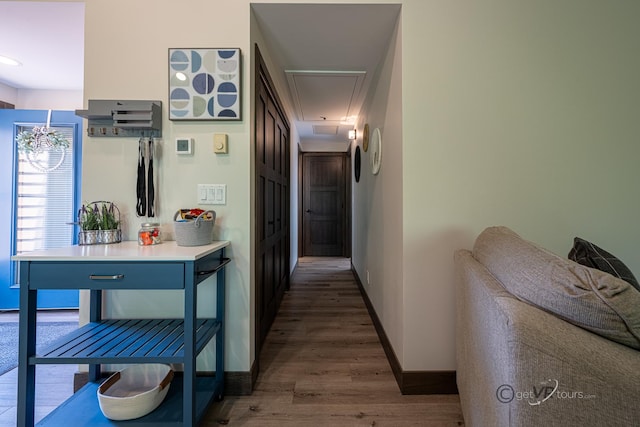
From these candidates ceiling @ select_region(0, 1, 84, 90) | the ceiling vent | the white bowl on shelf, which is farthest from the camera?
the ceiling vent

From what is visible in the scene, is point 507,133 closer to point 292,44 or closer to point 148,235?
point 292,44

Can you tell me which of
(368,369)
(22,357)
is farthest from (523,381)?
(22,357)

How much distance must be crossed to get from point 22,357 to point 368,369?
5.50 feet

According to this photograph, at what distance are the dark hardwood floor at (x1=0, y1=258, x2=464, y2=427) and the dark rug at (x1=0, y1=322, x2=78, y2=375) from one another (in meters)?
0.20

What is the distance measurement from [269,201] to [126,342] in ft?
4.45

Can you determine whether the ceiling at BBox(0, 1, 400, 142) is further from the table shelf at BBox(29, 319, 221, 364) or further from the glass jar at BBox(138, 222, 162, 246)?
the table shelf at BBox(29, 319, 221, 364)

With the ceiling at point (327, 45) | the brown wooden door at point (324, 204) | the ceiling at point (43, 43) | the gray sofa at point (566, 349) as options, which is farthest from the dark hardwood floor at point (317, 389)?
the brown wooden door at point (324, 204)

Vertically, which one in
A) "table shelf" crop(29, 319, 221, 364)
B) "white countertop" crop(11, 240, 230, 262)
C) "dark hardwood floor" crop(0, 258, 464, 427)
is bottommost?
"dark hardwood floor" crop(0, 258, 464, 427)

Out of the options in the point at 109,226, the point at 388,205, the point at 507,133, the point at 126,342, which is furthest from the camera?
the point at 388,205

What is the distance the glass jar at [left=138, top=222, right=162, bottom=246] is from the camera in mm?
1333

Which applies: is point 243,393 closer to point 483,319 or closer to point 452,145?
point 483,319

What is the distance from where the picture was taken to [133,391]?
4.43 feet

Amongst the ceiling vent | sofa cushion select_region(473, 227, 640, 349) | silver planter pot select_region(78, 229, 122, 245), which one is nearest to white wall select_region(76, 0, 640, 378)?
silver planter pot select_region(78, 229, 122, 245)

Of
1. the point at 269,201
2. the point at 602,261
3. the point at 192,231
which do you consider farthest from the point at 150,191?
the point at 602,261
